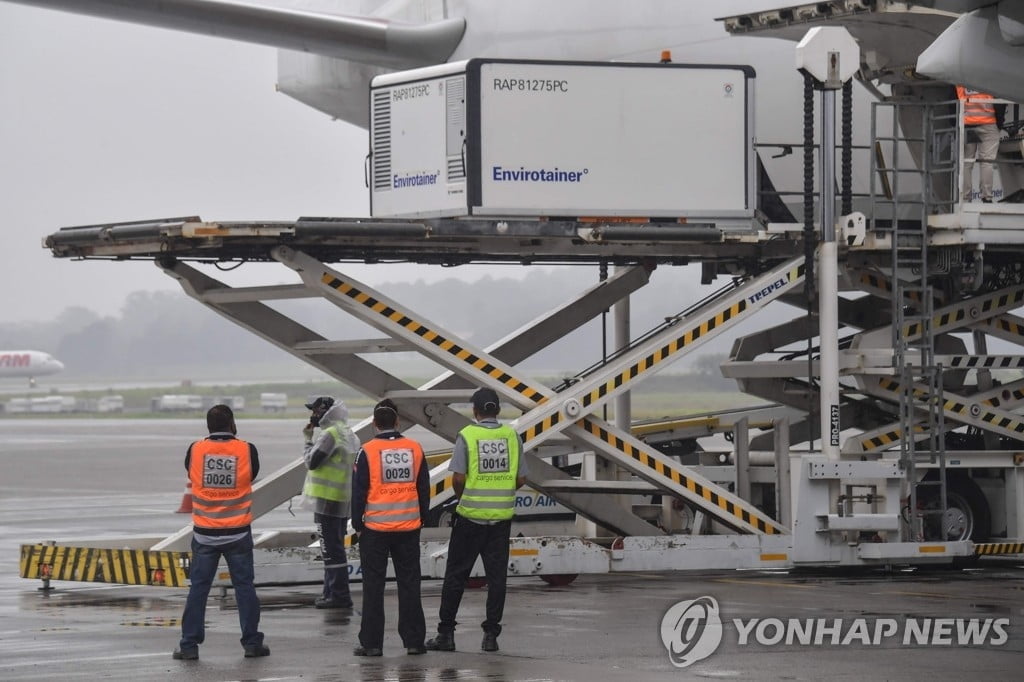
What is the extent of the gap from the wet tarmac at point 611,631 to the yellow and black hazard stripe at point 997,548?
9.8 inches

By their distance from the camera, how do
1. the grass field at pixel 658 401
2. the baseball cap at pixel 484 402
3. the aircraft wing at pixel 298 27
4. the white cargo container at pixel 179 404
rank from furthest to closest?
the white cargo container at pixel 179 404 < the grass field at pixel 658 401 < the aircraft wing at pixel 298 27 < the baseball cap at pixel 484 402

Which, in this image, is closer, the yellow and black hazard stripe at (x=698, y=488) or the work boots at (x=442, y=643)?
the work boots at (x=442, y=643)

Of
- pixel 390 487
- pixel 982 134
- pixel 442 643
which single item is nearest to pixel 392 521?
pixel 390 487

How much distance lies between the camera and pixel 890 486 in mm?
14844

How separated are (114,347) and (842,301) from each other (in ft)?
511

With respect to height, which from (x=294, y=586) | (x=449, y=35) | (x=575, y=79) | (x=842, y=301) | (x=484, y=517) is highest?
(x=449, y=35)

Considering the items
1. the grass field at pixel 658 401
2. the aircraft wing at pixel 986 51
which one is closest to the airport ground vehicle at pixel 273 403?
the grass field at pixel 658 401

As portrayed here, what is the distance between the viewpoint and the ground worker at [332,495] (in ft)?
43.2

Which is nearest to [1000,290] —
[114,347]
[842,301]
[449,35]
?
[842,301]

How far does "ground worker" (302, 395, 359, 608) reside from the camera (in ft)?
43.2

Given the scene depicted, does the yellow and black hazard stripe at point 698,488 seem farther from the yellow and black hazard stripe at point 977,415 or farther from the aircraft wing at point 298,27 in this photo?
the aircraft wing at point 298,27

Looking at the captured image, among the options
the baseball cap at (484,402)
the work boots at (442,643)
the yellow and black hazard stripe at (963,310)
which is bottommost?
the work boots at (442,643)

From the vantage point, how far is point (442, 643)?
10.8 metres

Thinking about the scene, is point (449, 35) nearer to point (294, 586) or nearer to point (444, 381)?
point (444, 381)
